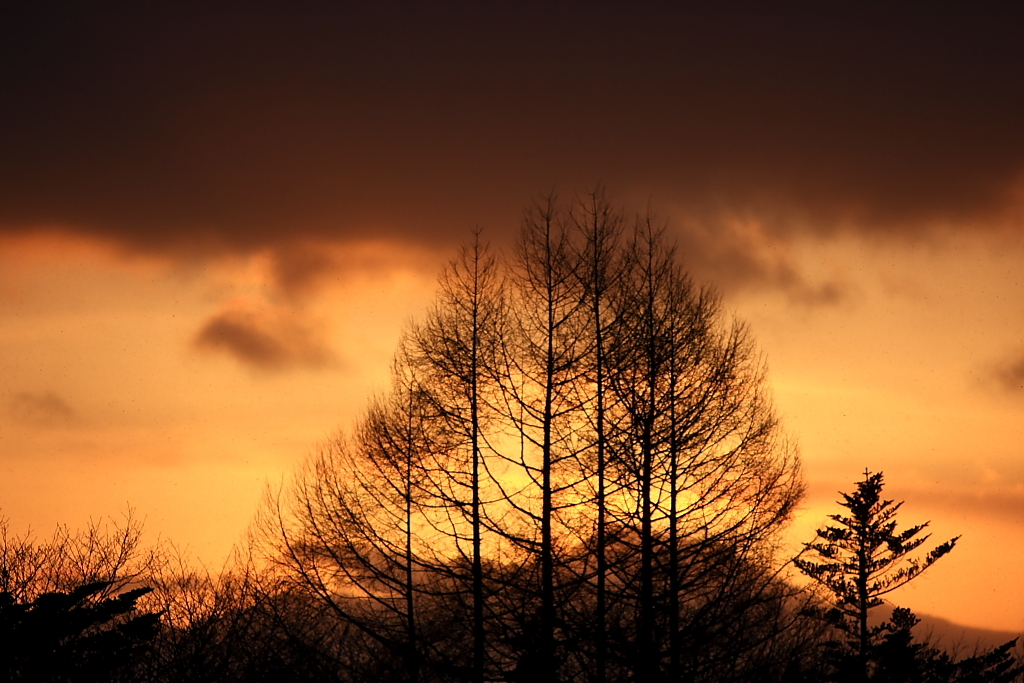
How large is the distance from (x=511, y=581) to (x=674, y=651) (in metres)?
4.21

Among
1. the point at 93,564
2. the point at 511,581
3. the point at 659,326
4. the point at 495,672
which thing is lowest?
the point at 495,672

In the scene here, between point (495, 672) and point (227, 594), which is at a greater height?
point (227, 594)

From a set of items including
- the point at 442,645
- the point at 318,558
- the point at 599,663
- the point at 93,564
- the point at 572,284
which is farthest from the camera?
the point at 93,564

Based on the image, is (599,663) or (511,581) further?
(511,581)

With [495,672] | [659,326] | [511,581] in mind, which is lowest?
[495,672]

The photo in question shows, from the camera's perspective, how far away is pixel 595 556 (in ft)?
59.2

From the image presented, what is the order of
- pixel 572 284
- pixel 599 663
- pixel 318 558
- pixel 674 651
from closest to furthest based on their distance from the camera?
pixel 674 651, pixel 599 663, pixel 572 284, pixel 318 558

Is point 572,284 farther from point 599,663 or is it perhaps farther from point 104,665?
point 104,665

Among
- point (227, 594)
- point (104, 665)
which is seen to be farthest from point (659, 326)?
point (227, 594)

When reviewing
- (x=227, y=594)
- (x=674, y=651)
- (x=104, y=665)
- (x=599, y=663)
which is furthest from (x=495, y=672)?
(x=227, y=594)

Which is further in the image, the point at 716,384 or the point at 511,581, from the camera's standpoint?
the point at 716,384

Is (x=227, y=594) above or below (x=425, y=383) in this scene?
below

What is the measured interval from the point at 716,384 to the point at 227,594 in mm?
21787

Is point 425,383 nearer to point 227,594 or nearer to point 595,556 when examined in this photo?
point 595,556
